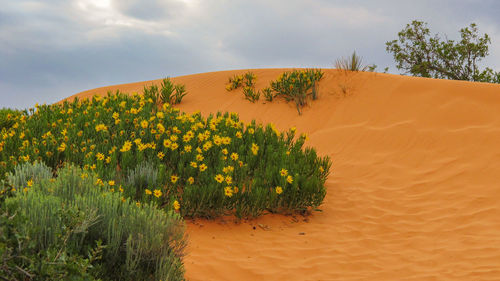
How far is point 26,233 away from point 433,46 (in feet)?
72.8

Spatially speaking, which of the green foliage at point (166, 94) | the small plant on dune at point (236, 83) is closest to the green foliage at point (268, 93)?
the small plant on dune at point (236, 83)

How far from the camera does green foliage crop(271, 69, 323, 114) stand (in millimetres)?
13406

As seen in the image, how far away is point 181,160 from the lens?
19.4 ft

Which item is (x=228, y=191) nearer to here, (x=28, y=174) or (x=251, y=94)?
(x=28, y=174)

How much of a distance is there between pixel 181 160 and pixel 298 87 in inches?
323

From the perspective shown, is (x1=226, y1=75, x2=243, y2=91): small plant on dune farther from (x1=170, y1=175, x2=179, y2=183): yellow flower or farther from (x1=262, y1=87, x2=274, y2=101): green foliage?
(x1=170, y1=175, x2=179, y2=183): yellow flower

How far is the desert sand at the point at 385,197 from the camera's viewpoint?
15.2 ft

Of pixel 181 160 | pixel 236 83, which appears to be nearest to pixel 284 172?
pixel 181 160

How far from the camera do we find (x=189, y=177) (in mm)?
5762

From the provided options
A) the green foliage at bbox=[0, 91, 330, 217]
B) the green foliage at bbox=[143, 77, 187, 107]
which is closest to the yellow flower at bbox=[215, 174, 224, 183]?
the green foliage at bbox=[0, 91, 330, 217]

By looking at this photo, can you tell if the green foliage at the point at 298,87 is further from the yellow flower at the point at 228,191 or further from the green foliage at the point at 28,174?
the green foliage at the point at 28,174

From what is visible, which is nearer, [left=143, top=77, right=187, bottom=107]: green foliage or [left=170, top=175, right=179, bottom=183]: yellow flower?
[left=170, top=175, right=179, bottom=183]: yellow flower

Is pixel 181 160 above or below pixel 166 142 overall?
below

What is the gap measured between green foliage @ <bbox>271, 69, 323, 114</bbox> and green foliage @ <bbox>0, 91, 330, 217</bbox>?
5907 mm
